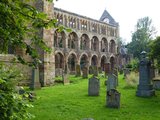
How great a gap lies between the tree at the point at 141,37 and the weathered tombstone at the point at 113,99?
4275 cm

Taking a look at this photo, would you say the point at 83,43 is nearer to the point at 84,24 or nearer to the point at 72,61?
the point at 84,24

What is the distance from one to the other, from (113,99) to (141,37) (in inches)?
1886

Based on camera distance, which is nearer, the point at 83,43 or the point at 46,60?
the point at 46,60

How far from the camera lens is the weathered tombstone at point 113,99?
968 centimetres

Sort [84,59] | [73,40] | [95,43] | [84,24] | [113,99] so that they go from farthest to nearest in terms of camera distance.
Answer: [95,43]
[84,59]
[84,24]
[73,40]
[113,99]

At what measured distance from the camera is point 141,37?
2199 inches

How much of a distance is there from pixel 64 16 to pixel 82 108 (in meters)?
33.4

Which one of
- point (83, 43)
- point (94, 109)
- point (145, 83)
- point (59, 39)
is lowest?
point (94, 109)

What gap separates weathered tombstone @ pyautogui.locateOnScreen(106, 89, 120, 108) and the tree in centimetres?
4275

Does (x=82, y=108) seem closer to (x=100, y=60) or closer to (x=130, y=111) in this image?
(x=130, y=111)

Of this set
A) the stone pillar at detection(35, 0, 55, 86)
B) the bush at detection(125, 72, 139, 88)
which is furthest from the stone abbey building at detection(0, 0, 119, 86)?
the bush at detection(125, 72, 139, 88)

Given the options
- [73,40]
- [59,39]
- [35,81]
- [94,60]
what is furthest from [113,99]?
[94,60]

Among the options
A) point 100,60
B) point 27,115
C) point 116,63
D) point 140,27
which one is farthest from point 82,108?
point 140,27

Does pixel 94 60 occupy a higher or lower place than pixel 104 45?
lower
